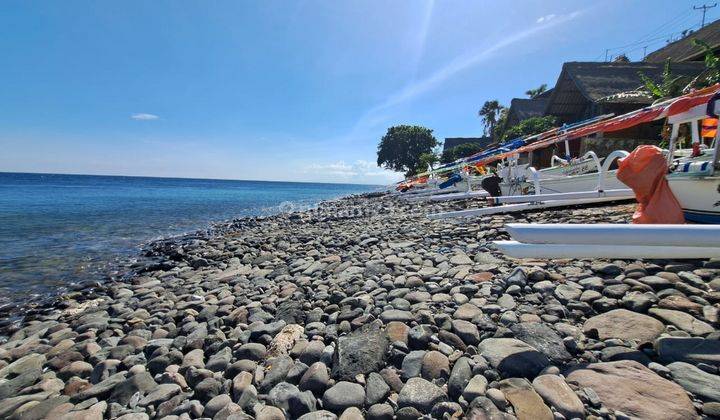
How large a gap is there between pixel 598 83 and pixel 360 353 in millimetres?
24949

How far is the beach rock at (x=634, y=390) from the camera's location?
1667 mm

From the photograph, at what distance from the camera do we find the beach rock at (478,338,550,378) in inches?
84.0

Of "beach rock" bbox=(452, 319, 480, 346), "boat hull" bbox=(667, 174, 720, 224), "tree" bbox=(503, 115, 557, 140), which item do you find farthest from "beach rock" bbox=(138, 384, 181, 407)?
"tree" bbox=(503, 115, 557, 140)

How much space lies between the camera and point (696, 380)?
1.82 m

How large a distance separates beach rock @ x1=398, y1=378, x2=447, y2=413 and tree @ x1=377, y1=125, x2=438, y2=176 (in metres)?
56.9

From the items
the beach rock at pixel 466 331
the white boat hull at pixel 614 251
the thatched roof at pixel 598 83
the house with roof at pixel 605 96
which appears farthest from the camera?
the thatched roof at pixel 598 83

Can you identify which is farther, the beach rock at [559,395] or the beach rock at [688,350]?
the beach rock at [688,350]

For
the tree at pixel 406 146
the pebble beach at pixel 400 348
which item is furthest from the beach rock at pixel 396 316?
the tree at pixel 406 146

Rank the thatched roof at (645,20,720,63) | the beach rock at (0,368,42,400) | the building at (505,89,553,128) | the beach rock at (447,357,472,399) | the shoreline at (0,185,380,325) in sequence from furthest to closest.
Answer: the building at (505,89,553,128), the thatched roof at (645,20,720,63), the shoreline at (0,185,380,325), the beach rock at (0,368,42,400), the beach rock at (447,357,472,399)

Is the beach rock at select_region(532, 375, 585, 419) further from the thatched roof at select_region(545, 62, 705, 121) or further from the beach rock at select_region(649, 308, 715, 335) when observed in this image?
the thatched roof at select_region(545, 62, 705, 121)

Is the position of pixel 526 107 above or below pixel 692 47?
below

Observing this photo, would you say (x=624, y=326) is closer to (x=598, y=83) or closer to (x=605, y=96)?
(x=605, y=96)

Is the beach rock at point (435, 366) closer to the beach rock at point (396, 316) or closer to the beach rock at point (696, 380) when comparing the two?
the beach rock at point (396, 316)

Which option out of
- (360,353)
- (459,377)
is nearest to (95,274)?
(360,353)
